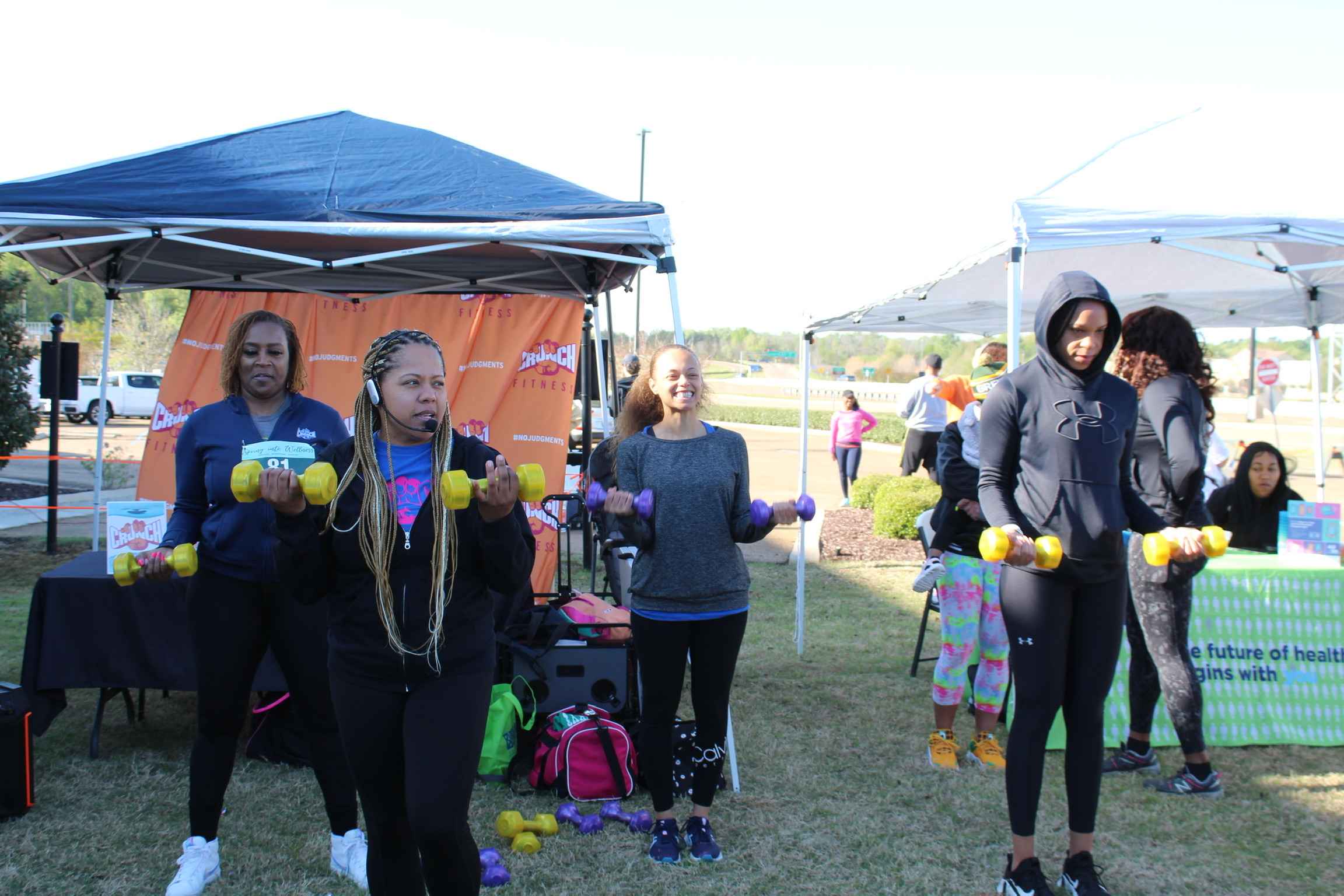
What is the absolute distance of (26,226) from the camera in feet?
13.5

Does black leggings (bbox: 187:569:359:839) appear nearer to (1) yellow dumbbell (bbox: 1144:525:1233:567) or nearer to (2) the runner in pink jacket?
(1) yellow dumbbell (bbox: 1144:525:1233:567)

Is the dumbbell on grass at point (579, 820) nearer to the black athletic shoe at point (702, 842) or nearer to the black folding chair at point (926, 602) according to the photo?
the black athletic shoe at point (702, 842)

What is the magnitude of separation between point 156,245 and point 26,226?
1769 millimetres

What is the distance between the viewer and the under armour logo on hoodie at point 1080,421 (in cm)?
284

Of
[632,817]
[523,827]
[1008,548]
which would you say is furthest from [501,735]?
[1008,548]

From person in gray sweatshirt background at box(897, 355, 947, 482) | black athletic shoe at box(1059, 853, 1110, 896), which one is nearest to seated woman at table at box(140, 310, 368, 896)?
black athletic shoe at box(1059, 853, 1110, 896)

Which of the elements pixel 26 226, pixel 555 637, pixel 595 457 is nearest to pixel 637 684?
pixel 555 637

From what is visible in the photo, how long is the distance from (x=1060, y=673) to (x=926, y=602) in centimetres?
274

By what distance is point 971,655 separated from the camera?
442 centimetres

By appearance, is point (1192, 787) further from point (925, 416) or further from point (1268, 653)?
point (925, 416)

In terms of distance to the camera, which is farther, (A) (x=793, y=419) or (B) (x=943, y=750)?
(A) (x=793, y=419)

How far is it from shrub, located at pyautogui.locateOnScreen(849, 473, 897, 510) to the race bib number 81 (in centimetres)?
1010

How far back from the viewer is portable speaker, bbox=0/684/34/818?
3.61 metres

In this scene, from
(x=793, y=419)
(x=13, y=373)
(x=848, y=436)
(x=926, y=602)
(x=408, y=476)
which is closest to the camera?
(x=408, y=476)
